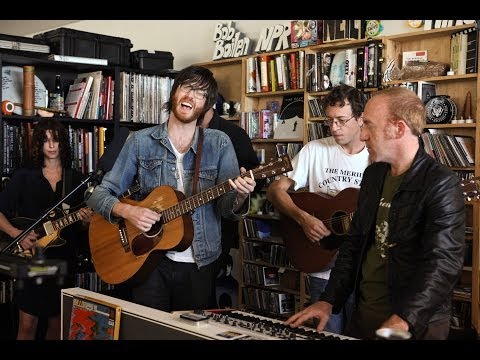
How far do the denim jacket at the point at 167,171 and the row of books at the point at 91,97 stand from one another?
6.54 ft

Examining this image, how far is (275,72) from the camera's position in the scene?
5.10 m

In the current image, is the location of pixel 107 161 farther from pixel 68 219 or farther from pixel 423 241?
pixel 423 241

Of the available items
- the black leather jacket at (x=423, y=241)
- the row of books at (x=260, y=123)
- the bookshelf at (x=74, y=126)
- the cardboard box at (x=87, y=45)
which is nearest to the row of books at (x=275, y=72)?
the row of books at (x=260, y=123)

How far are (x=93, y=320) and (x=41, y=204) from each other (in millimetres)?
1790

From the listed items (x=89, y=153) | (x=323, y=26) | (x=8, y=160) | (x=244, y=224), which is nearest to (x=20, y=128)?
(x=8, y=160)

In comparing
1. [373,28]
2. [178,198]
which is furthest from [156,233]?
[373,28]

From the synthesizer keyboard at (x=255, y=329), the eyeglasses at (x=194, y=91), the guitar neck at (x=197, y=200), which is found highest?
the eyeglasses at (x=194, y=91)

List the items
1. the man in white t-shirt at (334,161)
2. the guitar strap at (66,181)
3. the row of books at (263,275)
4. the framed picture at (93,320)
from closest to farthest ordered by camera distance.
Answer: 1. the framed picture at (93,320)
2. the man in white t-shirt at (334,161)
3. the guitar strap at (66,181)
4. the row of books at (263,275)

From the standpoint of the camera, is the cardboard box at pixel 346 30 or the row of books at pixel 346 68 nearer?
the row of books at pixel 346 68

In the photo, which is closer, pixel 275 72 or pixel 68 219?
pixel 68 219

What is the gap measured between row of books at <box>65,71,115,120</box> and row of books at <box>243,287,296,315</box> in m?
1.84

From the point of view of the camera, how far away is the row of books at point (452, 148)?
13.0 ft

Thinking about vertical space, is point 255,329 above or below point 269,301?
above

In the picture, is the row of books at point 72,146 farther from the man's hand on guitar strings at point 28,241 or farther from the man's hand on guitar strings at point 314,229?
the man's hand on guitar strings at point 314,229
